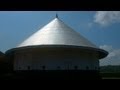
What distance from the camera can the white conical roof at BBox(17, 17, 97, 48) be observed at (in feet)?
59.5

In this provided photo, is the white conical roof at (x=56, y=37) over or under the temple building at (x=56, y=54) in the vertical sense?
over

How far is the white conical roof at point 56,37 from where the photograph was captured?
18.1 metres

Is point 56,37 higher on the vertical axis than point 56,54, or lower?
higher

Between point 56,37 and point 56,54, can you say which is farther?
point 56,37

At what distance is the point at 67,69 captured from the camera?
17.8m

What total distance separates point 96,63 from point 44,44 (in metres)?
4.67

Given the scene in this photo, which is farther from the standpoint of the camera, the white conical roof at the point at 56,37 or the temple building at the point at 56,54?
the white conical roof at the point at 56,37

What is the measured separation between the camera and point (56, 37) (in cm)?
1895

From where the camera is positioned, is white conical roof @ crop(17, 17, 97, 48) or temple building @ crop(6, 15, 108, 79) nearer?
temple building @ crop(6, 15, 108, 79)

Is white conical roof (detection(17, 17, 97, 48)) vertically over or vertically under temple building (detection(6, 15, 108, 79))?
over

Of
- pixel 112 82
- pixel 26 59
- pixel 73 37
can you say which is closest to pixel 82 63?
pixel 73 37
